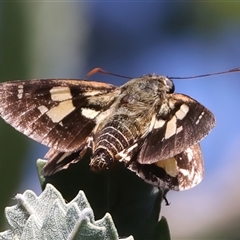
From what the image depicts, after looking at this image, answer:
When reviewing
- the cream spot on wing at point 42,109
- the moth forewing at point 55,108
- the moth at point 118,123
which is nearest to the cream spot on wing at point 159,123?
the moth at point 118,123

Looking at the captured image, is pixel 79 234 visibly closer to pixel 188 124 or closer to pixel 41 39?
pixel 188 124

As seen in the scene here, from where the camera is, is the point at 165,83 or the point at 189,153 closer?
the point at 189,153

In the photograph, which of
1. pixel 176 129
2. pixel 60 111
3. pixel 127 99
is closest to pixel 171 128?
pixel 176 129

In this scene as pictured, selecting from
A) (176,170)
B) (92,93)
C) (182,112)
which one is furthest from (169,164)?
(92,93)

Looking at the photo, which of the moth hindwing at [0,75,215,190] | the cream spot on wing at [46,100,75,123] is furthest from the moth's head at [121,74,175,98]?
the cream spot on wing at [46,100,75,123]

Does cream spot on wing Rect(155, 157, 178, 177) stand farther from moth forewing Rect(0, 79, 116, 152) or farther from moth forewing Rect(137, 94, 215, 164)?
moth forewing Rect(0, 79, 116, 152)

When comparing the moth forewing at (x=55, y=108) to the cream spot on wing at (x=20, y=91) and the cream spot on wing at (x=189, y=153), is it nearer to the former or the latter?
the cream spot on wing at (x=20, y=91)

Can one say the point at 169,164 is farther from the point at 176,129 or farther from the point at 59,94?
the point at 59,94

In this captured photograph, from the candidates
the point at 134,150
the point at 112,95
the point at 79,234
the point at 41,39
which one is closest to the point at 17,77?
the point at 41,39
